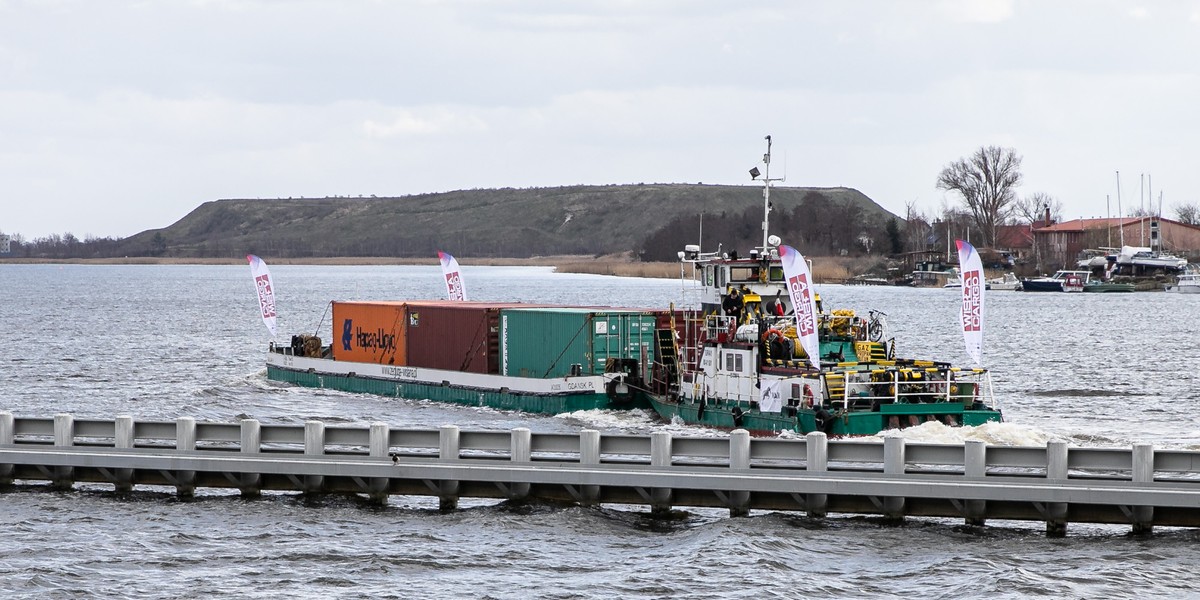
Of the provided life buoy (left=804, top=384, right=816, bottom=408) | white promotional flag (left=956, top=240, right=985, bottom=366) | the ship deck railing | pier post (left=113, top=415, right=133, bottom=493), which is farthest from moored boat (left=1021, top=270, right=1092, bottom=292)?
pier post (left=113, top=415, right=133, bottom=493)

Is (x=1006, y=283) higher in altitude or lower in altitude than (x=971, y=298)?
lower

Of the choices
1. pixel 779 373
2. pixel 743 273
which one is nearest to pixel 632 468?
A: pixel 779 373

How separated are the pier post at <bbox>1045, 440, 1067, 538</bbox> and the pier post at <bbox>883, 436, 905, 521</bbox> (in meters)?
2.47

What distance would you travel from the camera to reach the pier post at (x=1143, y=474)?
2617 cm

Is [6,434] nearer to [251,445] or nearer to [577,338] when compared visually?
[251,445]

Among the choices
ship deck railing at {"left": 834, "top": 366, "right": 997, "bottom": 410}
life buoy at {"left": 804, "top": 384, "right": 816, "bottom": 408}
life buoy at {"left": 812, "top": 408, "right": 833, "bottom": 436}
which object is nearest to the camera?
life buoy at {"left": 812, "top": 408, "right": 833, "bottom": 436}

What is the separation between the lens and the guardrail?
1043 inches

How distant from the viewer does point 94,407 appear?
56.1 metres

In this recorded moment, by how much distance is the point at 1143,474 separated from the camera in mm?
26281

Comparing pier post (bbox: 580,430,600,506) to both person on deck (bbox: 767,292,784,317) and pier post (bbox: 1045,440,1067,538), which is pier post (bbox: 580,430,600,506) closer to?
pier post (bbox: 1045,440,1067,538)

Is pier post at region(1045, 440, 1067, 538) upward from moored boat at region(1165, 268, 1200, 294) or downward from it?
downward

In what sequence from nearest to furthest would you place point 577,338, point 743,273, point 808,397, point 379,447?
point 379,447
point 808,397
point 743,273
point 577,338

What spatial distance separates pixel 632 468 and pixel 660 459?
55 cm

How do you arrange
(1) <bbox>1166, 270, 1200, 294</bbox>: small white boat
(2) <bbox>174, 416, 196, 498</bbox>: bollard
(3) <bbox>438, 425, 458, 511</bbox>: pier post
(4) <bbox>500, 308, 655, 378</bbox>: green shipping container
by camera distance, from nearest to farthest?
1. (3) <bbox>438, 425, 458, 511</bbox>: pier post
2. (2) <bbox>174, 416, 196, 498</bbox>: bollard
3. (4) <bbox>500, 308, 655, 378</bbox>: green shipping container
4. (1) <bbox>1166, 270, 1200, 294</bbox>: small white boat
